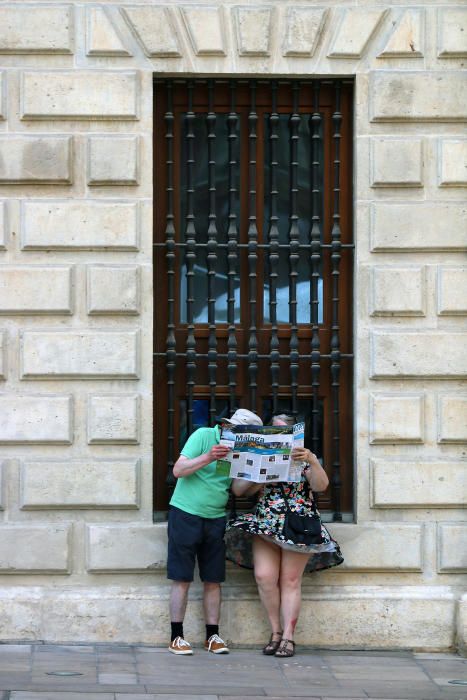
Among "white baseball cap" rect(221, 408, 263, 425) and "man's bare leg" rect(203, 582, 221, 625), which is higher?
"white baseball cap" rect(221, 408, 263, 425)

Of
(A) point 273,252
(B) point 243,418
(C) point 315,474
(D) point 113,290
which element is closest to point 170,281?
(D) point 113,290

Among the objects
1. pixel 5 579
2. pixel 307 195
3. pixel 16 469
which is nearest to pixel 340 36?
pixel 307 195

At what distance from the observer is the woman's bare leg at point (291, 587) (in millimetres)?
9328

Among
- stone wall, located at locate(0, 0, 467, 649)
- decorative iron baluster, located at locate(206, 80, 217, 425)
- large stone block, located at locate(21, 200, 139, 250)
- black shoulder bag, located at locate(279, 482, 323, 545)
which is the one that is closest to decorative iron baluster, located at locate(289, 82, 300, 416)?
stone wall, located at locate(0, 0, 467, 649)

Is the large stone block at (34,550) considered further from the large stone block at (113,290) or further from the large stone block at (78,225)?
the large stone block at (78,225)

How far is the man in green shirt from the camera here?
923 cm

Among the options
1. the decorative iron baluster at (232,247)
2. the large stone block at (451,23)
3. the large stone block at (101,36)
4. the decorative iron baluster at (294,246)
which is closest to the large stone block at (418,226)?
the decorative iron baluster at (294,246)

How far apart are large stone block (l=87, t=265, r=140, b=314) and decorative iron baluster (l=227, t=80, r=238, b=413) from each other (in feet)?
2.38

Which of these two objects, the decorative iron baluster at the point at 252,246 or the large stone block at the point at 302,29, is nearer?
the large stone block at the point at 302,29

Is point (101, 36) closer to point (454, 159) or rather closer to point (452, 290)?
point (454, 159)

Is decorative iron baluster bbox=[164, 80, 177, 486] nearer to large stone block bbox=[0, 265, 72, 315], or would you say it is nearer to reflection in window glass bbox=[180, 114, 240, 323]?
reflection in window glass bbox=[180, 114, 240, 323]

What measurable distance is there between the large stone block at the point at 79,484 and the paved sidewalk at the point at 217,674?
103 centimetres

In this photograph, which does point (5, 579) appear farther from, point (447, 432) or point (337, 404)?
point (447, 432)

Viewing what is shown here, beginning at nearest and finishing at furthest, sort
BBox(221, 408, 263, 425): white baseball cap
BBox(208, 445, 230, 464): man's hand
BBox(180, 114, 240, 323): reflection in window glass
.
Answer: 1. BBox(208, 445, 230, 464): man's hand
2. BBox(221, 408, 263, 425): white baseball cap
3. BBox(180, 114, 240, 323): reflection in window glass
